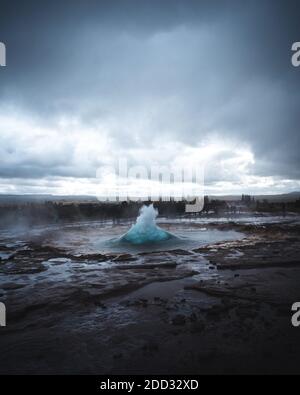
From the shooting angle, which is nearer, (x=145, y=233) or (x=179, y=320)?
(x=179, y=320)

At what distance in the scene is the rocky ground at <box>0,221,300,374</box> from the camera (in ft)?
16.5

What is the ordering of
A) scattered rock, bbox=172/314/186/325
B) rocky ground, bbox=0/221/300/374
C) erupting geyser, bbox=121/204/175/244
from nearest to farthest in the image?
rocky ground, bbox=0/221/300/374 → scattered rock, bbox=172/314/186/325 → erupting geyser, bbox=121/204/175/244

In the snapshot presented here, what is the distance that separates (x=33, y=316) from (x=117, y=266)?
5.28 meters

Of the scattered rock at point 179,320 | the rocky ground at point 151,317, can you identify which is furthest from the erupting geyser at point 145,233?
the scattered rock at point 179,320

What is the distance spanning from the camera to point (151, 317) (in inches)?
270

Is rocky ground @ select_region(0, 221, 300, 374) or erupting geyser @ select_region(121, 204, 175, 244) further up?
erupting geyser @ select_region(121, 204, 175, 244)

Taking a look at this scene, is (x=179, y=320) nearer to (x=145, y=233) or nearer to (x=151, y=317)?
(x=151, y=317)

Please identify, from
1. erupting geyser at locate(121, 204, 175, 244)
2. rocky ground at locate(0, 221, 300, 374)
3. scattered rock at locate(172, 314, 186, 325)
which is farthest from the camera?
erupting geyser at locate(121, 204, 175, 244)

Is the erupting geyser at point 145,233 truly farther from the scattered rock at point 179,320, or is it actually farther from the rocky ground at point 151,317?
the scattered rock at point 179,320

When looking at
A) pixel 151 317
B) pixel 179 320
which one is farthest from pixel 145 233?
pixel 179 320

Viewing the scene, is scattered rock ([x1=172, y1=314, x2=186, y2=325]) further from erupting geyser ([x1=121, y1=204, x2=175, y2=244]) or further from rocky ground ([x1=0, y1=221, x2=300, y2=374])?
erupting geyser ([x1=121, y1=204, x2=175, y2=244])

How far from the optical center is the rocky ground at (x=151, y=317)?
502 cm

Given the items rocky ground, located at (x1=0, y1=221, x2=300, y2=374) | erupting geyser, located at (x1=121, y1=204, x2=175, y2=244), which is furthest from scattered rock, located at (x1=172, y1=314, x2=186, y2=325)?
erupting geyser, located at (x1=121, y1=204, x2=175, y2=244)

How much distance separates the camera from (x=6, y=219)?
36656 mm
